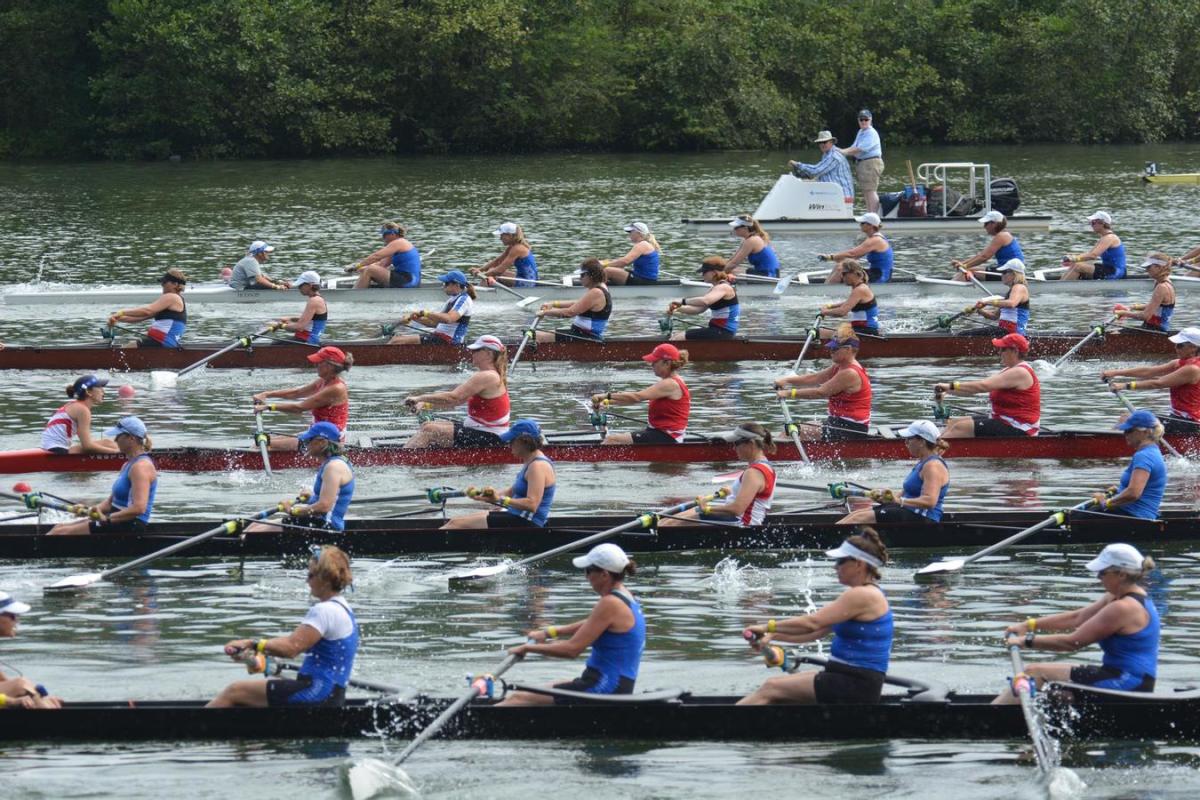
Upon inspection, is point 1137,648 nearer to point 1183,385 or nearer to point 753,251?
point 1183,385

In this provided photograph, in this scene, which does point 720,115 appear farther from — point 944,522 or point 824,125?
point 944,522

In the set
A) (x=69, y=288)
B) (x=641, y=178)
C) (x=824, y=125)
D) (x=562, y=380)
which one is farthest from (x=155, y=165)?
(x=562, y=380)

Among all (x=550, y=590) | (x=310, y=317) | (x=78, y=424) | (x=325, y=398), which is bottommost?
(x=550, y=590)

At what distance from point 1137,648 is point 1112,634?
226 mm

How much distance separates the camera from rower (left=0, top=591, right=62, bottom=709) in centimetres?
1194

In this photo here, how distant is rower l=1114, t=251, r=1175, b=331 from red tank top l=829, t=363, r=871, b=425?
704 centimetres

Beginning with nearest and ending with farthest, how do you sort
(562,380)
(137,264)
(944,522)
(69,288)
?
1. (944,522)
2. (562,380)
3. (69,288)
4. (137,264)

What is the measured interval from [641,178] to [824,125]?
43.7 ft

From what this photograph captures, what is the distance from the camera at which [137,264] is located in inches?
1452

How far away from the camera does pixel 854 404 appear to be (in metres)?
20.0

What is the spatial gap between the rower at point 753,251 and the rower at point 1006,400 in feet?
32.1

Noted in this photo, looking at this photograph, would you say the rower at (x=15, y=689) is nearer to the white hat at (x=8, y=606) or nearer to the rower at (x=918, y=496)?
the white hat at (x=8, y=606)

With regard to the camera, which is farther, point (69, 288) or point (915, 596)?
point (69, 288)

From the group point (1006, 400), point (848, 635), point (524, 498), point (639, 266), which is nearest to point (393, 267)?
point (639, 266)
